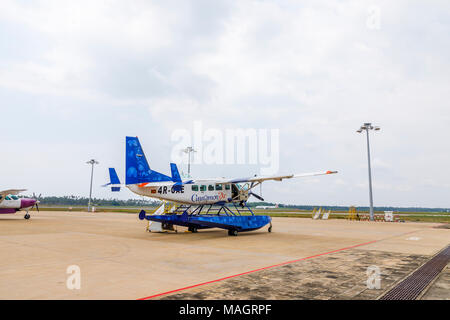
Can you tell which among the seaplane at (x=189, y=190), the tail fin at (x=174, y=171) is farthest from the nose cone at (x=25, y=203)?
the tail fin at (x=174, y=171)

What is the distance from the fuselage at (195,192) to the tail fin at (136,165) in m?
0.43

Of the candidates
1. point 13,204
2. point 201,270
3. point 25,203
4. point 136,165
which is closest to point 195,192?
point 136,165

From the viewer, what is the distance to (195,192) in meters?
18.7

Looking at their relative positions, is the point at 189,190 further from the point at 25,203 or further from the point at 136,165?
the point at 25,203

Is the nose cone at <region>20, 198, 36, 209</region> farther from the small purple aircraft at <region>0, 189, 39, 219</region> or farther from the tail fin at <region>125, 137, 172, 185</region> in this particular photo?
the tail fin at <region>125, 137, 172, 185</region>

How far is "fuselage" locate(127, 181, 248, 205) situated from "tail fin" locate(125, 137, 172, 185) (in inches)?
16.7

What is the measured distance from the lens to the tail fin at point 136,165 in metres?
17.5

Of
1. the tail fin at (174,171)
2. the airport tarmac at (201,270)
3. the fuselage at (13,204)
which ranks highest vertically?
the tail fin at (174,171)

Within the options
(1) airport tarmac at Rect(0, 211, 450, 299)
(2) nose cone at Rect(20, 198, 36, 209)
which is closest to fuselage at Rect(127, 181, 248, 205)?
(1) airport tarmac at Rect(0, 211, 450, 299)

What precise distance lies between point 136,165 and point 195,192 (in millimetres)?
3975

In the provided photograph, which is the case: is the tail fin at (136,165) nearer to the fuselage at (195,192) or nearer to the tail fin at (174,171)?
the fuselage at (195,192)
